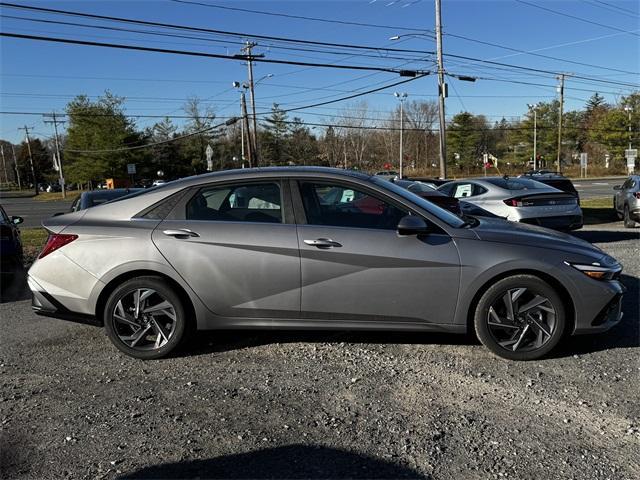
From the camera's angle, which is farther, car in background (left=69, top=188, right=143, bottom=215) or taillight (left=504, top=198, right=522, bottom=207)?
taillight (left=504, top=198, right=522, bottom=207)

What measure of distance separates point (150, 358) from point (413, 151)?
88740 mm

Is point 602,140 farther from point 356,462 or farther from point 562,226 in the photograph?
point 356,462

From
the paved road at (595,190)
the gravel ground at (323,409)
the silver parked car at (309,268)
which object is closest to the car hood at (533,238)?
the silver parked car at (309,268)

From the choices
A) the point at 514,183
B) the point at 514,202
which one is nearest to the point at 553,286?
the point at 514,202

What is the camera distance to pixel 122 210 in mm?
4543

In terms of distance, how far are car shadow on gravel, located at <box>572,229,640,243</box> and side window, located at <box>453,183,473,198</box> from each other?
275 cm

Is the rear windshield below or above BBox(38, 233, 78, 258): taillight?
below

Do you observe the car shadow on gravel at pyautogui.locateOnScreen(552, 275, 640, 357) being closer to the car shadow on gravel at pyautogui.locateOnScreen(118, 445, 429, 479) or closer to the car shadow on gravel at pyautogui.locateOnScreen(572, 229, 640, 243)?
the car shadow on gravel at pyautogui.locateOnScreen(118, 445, 429, 479)

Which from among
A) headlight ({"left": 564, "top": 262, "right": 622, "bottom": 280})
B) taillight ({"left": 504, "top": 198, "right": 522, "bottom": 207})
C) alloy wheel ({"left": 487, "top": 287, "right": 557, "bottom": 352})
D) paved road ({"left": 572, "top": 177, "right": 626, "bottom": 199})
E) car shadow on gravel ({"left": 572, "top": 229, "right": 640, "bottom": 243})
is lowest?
paved road ({"left": 572, "top": 177, "right": 626, "bottom": 199})

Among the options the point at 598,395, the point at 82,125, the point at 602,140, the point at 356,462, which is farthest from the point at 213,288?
the point at 602,140

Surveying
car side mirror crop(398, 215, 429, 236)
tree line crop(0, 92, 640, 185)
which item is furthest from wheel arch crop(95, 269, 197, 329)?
tree line crop(0, 92, 640, 185)

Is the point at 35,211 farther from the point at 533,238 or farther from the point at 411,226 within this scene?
the point at 533,238

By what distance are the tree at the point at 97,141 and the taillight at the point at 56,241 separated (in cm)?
6255

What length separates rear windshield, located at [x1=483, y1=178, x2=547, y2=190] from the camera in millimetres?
11233
